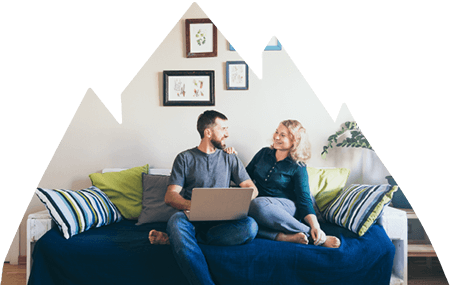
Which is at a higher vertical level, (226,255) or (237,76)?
(237,76)

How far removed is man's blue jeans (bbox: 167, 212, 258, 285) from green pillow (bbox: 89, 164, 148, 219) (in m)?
0.56

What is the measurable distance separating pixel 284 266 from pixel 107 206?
1.15 m

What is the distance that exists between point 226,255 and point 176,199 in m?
0.45

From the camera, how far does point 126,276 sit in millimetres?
1693

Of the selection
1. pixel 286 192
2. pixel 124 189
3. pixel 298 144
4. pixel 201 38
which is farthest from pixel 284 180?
pixel 201 38

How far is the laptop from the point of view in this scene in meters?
1.62

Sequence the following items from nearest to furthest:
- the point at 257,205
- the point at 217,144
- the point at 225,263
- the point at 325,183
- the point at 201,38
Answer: the point at 225,263 < the point at 257,205 < the point at 217,144 < the point at 325,183 < the point at 201,38

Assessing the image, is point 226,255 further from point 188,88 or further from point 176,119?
point 188,88

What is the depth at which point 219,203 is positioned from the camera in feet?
5.47

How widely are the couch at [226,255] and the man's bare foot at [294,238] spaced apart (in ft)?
0.12

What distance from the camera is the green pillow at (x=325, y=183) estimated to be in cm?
219

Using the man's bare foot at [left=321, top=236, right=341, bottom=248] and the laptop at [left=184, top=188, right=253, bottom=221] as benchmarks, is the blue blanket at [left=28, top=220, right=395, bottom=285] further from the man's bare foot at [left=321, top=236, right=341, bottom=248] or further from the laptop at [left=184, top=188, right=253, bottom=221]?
the laptop at [left=184, top=188, right=253, bottom=221]

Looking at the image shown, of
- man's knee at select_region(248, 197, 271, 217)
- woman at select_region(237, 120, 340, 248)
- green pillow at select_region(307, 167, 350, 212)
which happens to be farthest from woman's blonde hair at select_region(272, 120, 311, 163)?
Result: man's knee at select_region(248, 197, 271, 217)

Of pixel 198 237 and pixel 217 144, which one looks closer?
pixel 198 237
